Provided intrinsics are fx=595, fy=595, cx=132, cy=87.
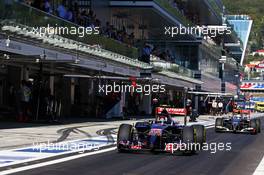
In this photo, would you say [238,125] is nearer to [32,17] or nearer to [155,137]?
[32,17]

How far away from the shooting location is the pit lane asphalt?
39.2 feet

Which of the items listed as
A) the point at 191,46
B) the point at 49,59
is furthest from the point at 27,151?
the point at 191,46

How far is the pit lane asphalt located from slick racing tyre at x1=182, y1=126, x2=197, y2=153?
10.2 inches

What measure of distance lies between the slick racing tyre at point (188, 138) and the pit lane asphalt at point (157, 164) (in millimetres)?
258

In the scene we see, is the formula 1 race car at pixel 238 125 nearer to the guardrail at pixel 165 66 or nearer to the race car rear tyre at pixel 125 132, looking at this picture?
the race car rear tyre at pixel 125 132

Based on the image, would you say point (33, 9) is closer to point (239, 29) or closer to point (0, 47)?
point (0, 47)

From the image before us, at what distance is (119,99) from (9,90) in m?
9.75

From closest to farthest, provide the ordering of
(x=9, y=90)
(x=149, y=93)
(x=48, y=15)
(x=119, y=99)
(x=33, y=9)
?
(x=33, y=9) → (x=48, y=15) → (x=9, y=90) → (x=119, y=99) → (x=149, y=93)

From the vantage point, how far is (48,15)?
26.8m

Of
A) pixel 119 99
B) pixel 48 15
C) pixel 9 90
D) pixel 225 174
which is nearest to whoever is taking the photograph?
pixel 225 174

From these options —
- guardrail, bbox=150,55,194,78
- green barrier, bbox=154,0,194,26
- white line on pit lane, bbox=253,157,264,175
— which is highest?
green barrier, bbox=154,0,194,26

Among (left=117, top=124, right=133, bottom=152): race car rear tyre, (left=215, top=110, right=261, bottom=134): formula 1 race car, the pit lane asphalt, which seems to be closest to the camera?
the pit lane asphalt

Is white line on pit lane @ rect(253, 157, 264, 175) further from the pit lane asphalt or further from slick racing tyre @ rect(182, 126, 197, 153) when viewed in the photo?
slick racing tyre @ rect(182, 126, 197, 153)

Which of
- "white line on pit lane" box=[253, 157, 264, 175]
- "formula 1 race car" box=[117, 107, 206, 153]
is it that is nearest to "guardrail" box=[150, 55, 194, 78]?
"formula 1 race car" box=[117, 107, 206, 153]
